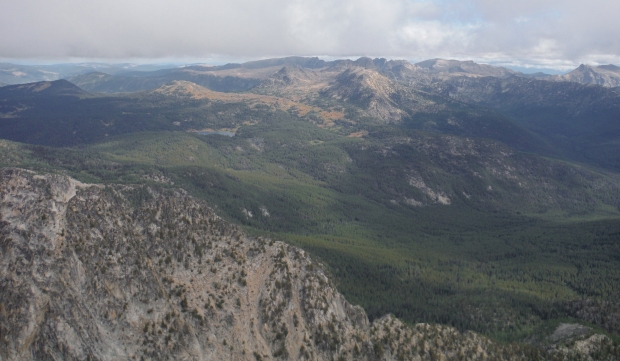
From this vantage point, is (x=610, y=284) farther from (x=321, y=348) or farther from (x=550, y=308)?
(x=321, y=348)

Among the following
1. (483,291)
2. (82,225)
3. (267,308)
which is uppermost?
(82,225)

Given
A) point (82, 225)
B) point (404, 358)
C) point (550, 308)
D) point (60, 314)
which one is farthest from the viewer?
point (550, 308)

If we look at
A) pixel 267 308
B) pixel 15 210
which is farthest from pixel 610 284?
pixel 15 210

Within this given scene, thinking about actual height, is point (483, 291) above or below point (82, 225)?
below

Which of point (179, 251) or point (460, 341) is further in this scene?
point (460, 341)

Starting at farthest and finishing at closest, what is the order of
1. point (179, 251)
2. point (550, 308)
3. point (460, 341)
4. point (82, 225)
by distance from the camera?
point (550, 308) < point (460, 341) < point (179, 251) < point (82, 225)

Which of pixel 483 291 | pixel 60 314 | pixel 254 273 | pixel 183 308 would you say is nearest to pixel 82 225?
pixel 60 314
